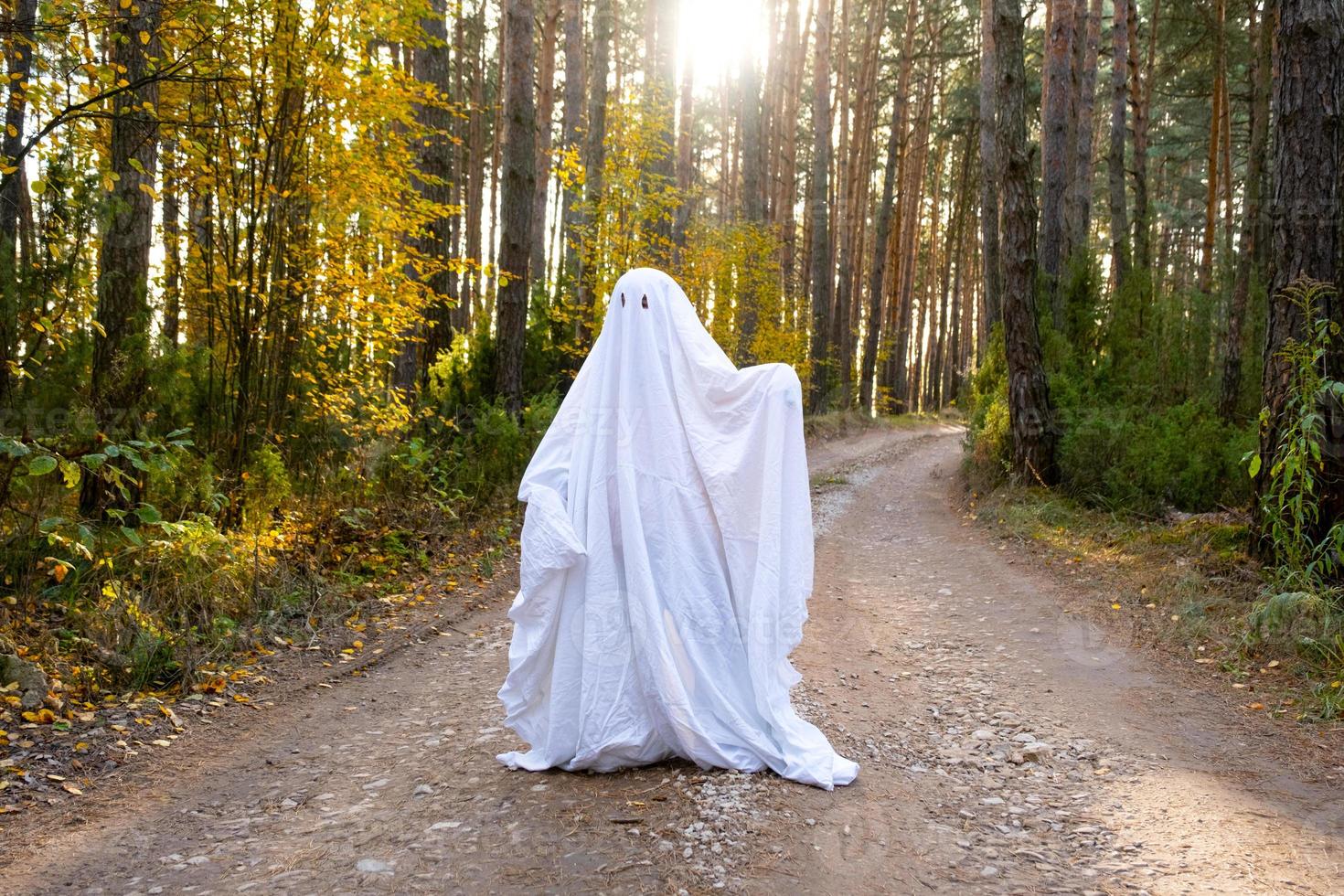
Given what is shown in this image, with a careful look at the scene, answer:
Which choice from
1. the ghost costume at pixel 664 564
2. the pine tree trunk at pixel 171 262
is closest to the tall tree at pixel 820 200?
the pine tree trunk at pixel 171 262

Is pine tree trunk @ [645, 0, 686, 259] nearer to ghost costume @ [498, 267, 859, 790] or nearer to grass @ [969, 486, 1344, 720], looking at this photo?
grass @ [969, 486, 1344, 720]

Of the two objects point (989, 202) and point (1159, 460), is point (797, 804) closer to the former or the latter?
point (1159, 460)

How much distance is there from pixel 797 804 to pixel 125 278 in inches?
253

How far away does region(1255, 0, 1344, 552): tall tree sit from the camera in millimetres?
6676

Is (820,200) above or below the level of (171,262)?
above

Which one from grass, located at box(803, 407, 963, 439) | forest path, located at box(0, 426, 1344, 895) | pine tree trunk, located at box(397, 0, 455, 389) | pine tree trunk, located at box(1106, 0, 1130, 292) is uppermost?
pine tree trunk, located at box(1106, 0, 1130, 292)

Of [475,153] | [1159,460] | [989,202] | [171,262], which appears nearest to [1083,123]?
[989,202]

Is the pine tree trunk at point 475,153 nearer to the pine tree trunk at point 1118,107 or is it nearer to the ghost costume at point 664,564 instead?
the pine tree trunk at point 1118,107

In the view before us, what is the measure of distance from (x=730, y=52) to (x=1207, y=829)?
2794cm

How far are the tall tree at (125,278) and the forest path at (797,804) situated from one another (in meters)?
2.84

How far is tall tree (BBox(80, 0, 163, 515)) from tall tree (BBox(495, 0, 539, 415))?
4.69 metres

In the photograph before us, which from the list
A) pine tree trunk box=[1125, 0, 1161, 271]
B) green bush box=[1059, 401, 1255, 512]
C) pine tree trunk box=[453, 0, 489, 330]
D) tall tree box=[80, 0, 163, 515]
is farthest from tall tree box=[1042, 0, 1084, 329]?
pine tree trunk box=[453, 0, 489, 330]

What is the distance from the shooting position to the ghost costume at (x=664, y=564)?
3914 millimetres

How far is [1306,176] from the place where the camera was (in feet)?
22.2
